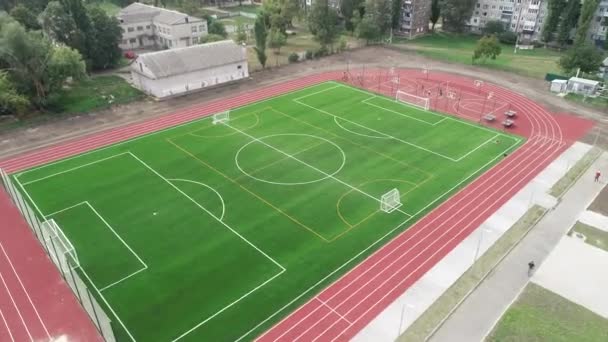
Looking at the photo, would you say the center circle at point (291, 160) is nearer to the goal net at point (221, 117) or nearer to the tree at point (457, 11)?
the goal net at point (221, 117)

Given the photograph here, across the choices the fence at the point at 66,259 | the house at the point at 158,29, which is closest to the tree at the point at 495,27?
the house at the point at 158,29

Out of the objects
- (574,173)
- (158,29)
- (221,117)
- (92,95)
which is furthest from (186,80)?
(574,173)

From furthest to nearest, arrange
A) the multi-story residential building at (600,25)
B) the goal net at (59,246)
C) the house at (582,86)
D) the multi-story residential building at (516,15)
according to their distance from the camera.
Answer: the multi-story residential building at (516,15) < the multi-story residential building at (600,25) < the house at (582,86) < the goal net at (59,246)

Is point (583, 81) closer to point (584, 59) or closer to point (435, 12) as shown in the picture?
point (584, 59)

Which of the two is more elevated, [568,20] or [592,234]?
[568,20]

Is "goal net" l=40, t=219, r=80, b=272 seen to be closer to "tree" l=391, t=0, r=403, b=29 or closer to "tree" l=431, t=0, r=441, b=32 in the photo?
"tree" l=391, t=0, r=403, b=29

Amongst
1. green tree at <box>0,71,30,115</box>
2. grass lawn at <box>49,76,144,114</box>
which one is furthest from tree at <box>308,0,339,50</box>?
green tree at <box>0,71,30,115</box>

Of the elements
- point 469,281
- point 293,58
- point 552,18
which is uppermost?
point 552,18

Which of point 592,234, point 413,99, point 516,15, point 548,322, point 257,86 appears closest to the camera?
point 548,322
